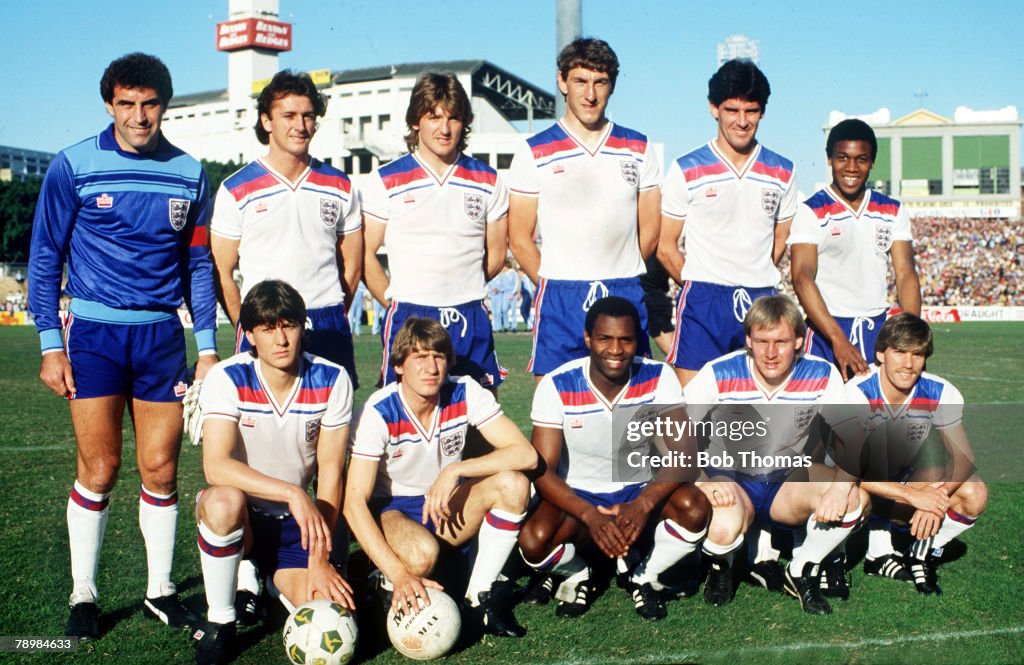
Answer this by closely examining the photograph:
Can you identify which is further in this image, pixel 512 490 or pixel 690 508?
pixel 690 508

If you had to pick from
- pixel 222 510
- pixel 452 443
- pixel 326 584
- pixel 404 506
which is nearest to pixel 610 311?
pixel 452 443

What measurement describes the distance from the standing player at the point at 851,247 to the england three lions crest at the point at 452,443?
1.91 meters

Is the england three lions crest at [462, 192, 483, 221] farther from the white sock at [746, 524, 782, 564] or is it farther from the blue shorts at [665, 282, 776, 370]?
the white sock at [746, 524, 782, 564]

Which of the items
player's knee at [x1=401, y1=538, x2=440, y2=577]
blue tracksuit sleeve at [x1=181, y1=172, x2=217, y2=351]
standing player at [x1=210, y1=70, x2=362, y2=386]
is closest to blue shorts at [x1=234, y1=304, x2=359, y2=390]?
standing player at [x1=210, y1=70, x2=362, y2=386]

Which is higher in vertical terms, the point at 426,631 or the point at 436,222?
the point at 436,222

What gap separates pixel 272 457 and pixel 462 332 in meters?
1.11

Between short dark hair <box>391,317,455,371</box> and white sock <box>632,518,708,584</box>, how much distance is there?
113 cm

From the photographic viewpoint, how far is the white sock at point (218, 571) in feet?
11.8

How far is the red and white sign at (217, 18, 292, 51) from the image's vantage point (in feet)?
229

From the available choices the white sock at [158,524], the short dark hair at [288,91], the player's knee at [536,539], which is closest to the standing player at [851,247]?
Result: the player's knee at [536,539]

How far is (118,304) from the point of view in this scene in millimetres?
3979

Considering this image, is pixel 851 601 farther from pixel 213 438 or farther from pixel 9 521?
pixel 9 521

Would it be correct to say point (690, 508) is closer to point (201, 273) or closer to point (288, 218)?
Result: point (288, 218)

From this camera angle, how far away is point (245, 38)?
69.5m
